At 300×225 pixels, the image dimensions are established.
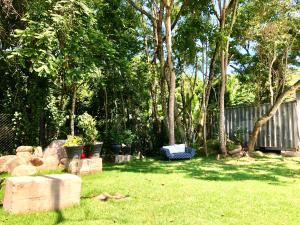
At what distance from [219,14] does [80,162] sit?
27.5 ft

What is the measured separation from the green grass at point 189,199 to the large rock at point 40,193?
5.2 inches

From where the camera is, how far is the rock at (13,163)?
32.9ft

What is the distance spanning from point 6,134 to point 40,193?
316 inches

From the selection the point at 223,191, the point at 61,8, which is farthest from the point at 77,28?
the point at 223,191

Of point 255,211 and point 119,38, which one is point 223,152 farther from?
point 255,211

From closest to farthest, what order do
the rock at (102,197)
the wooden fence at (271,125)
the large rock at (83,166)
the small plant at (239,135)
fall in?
the rock at (102,197) < the large rock at (83,166) < the wooden fence at (271,125) < the small plant at (239,135)

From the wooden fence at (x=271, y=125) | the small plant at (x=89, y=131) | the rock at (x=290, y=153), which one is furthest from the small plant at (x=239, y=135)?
the small plant at (x=89, y=131)

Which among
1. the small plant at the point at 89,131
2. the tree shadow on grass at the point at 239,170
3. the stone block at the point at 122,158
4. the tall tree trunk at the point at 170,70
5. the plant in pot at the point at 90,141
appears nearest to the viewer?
the tree shadow on grass at the point at 239,170

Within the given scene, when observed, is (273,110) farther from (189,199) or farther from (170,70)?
(189,199)

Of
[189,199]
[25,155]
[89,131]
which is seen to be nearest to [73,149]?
[89,131]

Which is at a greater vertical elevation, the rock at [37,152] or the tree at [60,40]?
the tree at [60,40]

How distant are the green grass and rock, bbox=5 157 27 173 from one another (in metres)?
2.51

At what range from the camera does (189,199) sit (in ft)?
19.6

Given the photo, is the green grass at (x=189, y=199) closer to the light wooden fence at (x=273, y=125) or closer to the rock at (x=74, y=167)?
the rock at (x=74, y=167)
